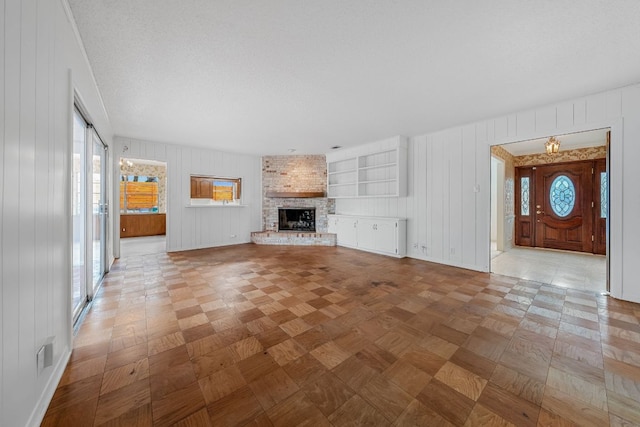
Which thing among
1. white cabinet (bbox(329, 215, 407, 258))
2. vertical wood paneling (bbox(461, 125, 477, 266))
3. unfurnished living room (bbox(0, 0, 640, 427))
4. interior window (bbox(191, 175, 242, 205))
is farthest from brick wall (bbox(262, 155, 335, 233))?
vertical wood paneling (bbox(461, 125, 477, 266))

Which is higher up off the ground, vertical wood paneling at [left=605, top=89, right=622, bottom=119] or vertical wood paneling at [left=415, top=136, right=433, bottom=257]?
vertical wood paneling at [left=605, top=89, right=622, bottom=119]

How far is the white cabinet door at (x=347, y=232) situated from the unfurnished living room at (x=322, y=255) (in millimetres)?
956

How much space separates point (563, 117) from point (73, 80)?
5414 mm

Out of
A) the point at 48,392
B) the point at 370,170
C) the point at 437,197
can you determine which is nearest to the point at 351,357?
the point at 48,392

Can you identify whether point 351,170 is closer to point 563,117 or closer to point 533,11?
point 563,117

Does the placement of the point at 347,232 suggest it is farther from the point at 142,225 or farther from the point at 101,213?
the point at 142,225


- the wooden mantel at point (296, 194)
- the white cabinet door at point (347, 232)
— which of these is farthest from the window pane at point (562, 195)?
the wooden mantel at point (296, 194)

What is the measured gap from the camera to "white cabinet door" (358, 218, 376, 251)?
5.54 meters

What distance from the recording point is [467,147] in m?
4.21

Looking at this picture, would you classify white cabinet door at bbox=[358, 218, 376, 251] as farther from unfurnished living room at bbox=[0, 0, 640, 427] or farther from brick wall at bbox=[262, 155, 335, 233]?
brick wall at bbox=[262, 155, 335, 233]

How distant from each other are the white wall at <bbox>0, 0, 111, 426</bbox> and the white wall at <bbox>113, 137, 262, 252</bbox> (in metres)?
3.92

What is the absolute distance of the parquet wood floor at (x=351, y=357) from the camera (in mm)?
1333

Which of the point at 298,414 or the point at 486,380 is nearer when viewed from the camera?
the point at 298,414

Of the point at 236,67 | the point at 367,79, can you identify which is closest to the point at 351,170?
the point at 367,79
